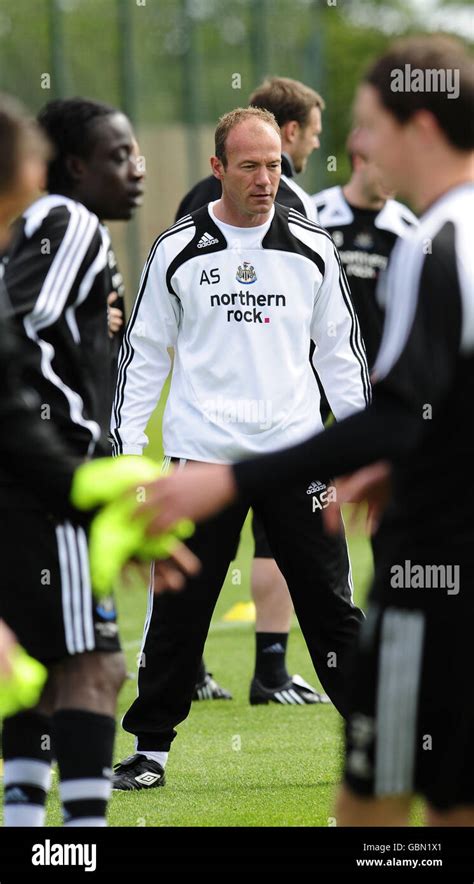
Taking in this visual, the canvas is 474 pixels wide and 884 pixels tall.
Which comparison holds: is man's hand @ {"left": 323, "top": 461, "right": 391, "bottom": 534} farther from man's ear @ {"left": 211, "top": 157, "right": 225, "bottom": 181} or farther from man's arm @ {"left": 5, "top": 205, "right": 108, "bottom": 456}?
man's ear @ {"left": 211, "top": 157, "right": 225, "bottom": 181}

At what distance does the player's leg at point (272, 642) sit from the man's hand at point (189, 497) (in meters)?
4.53

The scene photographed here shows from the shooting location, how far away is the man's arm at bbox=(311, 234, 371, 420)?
236 inches

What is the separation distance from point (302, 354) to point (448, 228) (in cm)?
277

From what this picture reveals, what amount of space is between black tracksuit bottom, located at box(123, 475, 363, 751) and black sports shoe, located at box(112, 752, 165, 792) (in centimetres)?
31

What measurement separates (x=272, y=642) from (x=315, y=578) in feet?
6.90

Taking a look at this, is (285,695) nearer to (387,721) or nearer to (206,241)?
(206,241)

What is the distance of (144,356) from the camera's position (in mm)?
6043

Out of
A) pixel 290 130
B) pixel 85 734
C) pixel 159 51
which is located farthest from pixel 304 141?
pixel 159 51

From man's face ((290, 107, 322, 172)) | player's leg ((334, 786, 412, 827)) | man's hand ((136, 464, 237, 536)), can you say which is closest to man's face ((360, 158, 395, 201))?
man's face ((290, 107, 322, 172))

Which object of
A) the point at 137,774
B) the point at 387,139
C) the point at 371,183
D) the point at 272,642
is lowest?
the point at 137,774

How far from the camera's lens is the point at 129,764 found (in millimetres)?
6086

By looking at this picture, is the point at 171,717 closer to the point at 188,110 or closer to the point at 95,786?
the point at 95,786

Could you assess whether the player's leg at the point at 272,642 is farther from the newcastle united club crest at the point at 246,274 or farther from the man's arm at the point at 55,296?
the man's arm at the point at 55,296
